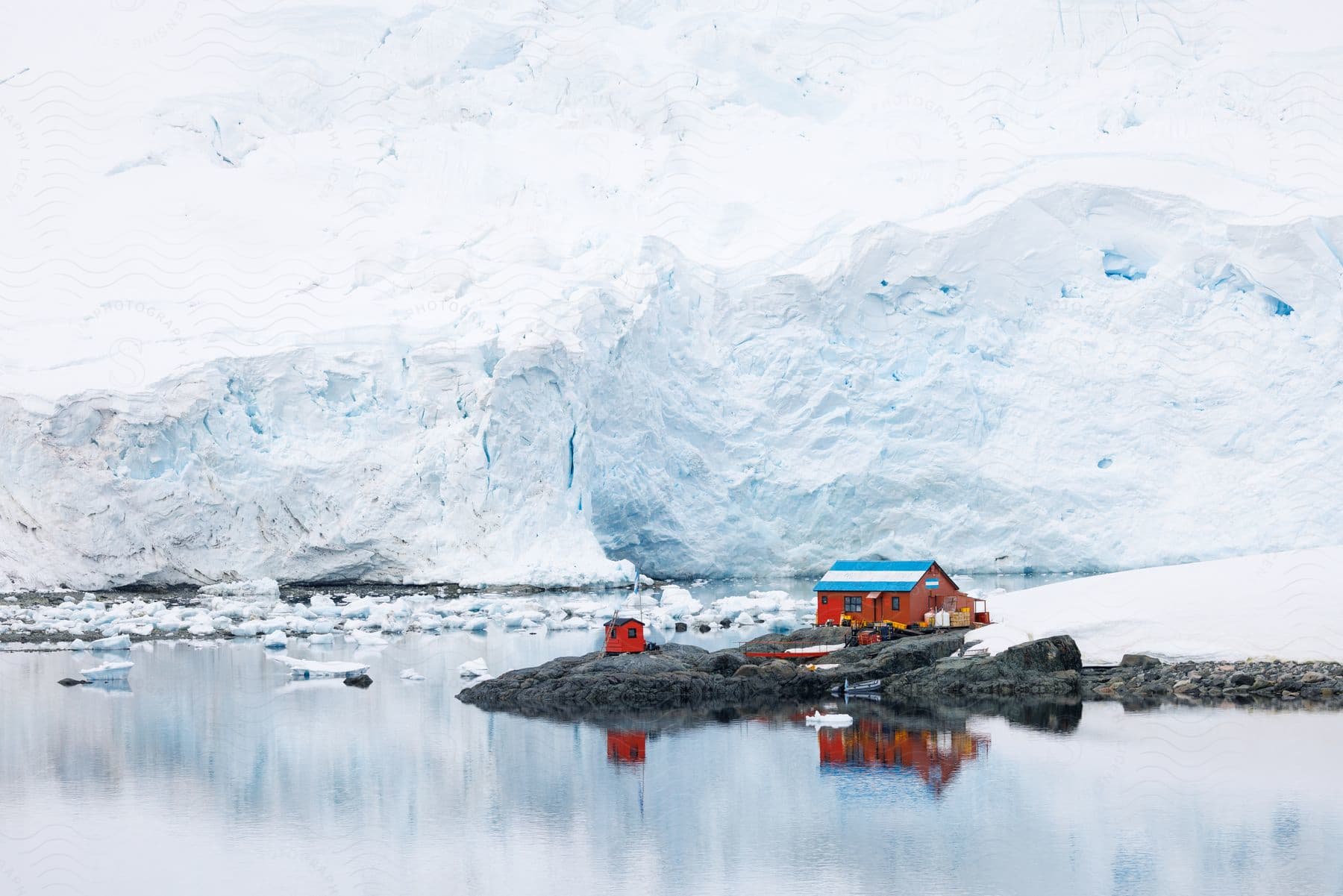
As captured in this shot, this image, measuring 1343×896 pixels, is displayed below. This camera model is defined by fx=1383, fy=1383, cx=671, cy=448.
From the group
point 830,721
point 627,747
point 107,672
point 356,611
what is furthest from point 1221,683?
point 356,611

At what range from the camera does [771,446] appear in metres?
22.9

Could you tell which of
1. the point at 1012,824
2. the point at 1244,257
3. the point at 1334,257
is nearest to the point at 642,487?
the point at 1244,257

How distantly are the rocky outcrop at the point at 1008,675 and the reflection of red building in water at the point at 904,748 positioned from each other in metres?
1.53

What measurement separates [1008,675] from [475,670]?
466cm

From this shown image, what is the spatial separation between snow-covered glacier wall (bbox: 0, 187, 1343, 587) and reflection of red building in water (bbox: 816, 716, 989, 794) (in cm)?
1145

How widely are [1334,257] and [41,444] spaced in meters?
20.1

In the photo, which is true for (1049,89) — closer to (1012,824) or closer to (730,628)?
(730,628)

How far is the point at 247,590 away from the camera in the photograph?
19594 millimetres

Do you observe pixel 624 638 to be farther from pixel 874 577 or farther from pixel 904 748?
pixel 904 748

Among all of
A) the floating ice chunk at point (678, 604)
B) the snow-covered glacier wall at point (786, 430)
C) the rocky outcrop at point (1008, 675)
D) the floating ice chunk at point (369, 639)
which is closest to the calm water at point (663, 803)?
the rocky outcrop at point (1008, 675)

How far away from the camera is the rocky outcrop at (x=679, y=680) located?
1071cm

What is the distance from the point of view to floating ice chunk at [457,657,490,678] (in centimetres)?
1231

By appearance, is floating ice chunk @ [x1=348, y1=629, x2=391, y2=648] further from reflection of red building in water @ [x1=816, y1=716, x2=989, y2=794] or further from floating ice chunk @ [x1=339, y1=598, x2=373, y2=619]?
reflection of red building in water @ [x1=816, y1=716, x2=989, y2=794]

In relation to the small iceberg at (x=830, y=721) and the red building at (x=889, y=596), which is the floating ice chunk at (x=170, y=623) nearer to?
the red building at (x=889, y=596)
